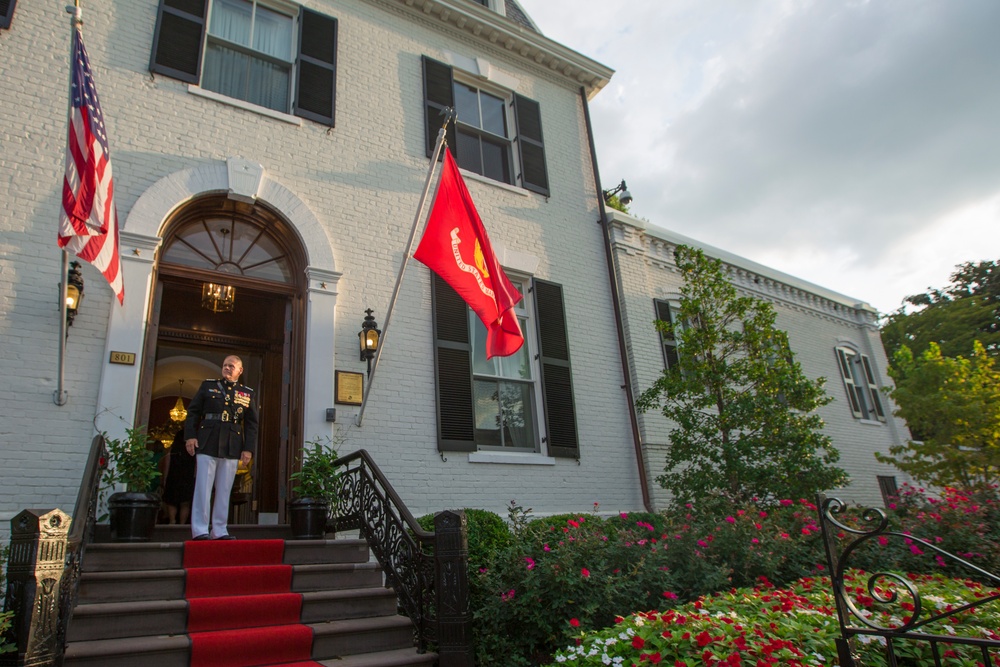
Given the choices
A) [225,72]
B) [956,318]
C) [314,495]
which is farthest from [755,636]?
[956,318]

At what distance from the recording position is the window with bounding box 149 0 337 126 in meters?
7.22

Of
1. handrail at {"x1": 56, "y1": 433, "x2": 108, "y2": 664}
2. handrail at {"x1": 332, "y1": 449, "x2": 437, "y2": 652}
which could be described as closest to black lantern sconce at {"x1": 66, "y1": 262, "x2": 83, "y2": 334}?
handrail at {"x1": 56, "y1": 433, "x2": 108, "y2": 664}

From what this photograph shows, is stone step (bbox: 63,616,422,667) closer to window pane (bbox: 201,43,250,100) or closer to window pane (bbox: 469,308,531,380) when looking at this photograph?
window pane (bbox: 469,308,531,380)

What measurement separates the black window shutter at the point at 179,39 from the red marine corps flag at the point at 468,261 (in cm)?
318

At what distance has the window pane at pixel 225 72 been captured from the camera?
746 centimetres

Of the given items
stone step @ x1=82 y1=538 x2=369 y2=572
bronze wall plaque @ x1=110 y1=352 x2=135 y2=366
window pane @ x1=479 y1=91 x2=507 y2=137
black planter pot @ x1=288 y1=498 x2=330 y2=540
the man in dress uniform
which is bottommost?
stone step @ x1=82 y1=538 x2=369 y2=572

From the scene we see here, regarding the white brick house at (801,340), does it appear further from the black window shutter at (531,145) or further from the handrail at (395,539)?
the handrail at (395,539)

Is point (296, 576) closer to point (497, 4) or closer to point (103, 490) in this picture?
point (103, 490)

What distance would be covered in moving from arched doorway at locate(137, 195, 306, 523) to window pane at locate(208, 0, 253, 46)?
233 cm

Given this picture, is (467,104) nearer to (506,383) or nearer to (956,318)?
(506,383)

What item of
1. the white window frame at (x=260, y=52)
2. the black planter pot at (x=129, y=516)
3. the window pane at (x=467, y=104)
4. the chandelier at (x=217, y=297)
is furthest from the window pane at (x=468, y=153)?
the black planter pot at (x=129, y=516)

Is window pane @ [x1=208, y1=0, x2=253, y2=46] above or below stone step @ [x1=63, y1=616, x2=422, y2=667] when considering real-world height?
above

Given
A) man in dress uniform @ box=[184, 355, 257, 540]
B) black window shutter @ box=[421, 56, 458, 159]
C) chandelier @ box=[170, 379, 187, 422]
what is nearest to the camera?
man in dress uniform @ box=[184, 355, 257, 540]

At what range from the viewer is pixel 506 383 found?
8.21 meters
